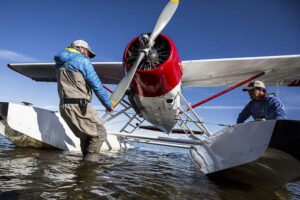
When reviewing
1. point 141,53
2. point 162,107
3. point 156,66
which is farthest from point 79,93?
point 162,107

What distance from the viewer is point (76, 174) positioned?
108 inches

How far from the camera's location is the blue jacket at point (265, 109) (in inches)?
156

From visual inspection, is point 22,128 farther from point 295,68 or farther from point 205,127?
point 295,68

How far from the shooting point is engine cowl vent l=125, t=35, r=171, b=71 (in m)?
5.06

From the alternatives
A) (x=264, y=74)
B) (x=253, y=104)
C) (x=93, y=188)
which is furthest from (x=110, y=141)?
(x=93, y=188)

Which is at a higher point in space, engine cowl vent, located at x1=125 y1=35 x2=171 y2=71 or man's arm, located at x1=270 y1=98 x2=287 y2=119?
engine cowl vent, located at x1=125 y1=35 x2=171 y2=71

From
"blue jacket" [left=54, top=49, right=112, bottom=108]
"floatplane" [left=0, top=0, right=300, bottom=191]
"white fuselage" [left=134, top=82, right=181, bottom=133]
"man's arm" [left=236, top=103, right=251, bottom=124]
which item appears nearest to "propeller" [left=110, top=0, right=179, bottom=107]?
"floatplane" [left=0, top=0, right=300, bottom=191]

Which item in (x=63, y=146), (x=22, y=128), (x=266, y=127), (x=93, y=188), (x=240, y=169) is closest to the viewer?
(x=93, y=188)

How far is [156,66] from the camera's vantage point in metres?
5.07

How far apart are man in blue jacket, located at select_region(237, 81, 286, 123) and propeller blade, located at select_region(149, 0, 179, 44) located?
2.01m

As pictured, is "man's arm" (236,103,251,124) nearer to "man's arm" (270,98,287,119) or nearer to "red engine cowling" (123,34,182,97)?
"man's arm" (270,98,287,119)

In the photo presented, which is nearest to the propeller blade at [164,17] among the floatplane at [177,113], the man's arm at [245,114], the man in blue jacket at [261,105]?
the floatplane at [177,113]

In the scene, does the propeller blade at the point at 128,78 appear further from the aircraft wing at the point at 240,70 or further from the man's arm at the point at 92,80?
the aircraft wing at the point at 240,70

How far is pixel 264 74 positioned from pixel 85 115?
5007mm
